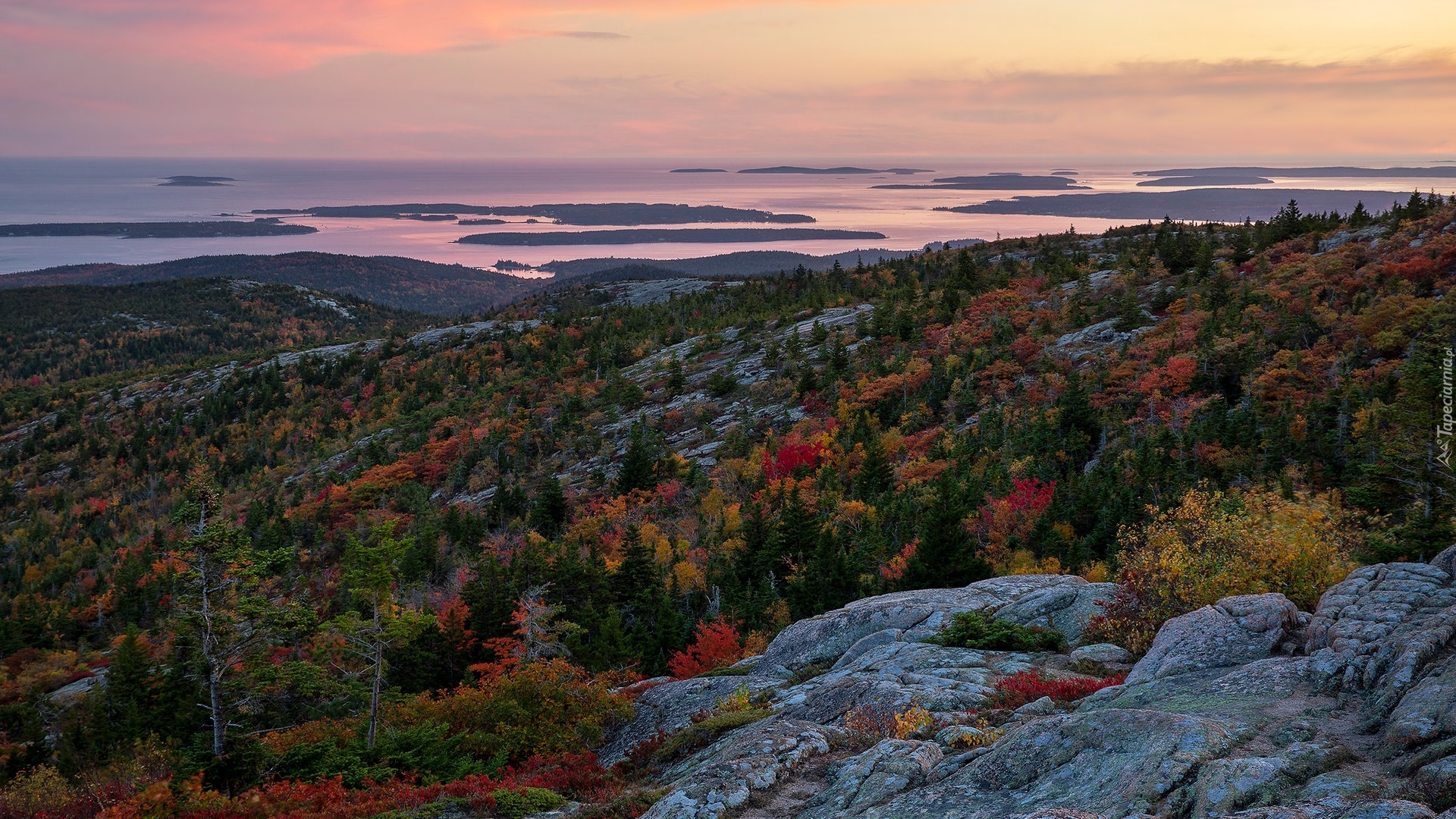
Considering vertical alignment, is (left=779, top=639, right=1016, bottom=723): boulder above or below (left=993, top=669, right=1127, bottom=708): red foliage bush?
below

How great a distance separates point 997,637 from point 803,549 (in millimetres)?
33915

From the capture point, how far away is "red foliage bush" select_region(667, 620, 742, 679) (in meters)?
37.2

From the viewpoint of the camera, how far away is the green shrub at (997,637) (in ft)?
77.6

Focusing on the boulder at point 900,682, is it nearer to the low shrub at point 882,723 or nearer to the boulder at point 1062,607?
the low shrub at point 882,723

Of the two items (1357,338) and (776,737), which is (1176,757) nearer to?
(776,737)

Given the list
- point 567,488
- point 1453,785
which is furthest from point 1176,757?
point 567,488


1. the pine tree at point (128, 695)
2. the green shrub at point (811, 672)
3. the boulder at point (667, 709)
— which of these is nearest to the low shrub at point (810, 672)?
the green shrub at point (811, 672)

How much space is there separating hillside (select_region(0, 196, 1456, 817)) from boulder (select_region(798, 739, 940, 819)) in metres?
0.10

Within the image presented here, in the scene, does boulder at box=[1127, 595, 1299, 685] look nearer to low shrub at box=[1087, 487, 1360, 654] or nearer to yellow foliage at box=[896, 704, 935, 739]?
low shrub at box=[1087, 487, 1360, 654]

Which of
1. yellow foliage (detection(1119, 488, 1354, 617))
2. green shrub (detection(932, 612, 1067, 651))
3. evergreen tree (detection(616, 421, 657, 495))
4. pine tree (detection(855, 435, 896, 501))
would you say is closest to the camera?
yellow foliage (detection(1119, 488, 1354, 617))

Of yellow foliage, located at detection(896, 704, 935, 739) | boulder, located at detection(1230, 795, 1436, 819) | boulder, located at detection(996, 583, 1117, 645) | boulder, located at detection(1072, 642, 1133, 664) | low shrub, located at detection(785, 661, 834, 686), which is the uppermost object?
boulder, located at detection(1230, 795, 1436, 819)

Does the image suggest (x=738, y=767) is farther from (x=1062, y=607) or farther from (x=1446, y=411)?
(x=1446, y=411)

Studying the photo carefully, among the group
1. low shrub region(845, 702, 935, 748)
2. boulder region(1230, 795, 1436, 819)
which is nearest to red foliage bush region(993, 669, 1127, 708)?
low shrub region(845, 702, 935, 748)

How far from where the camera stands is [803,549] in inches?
2255
